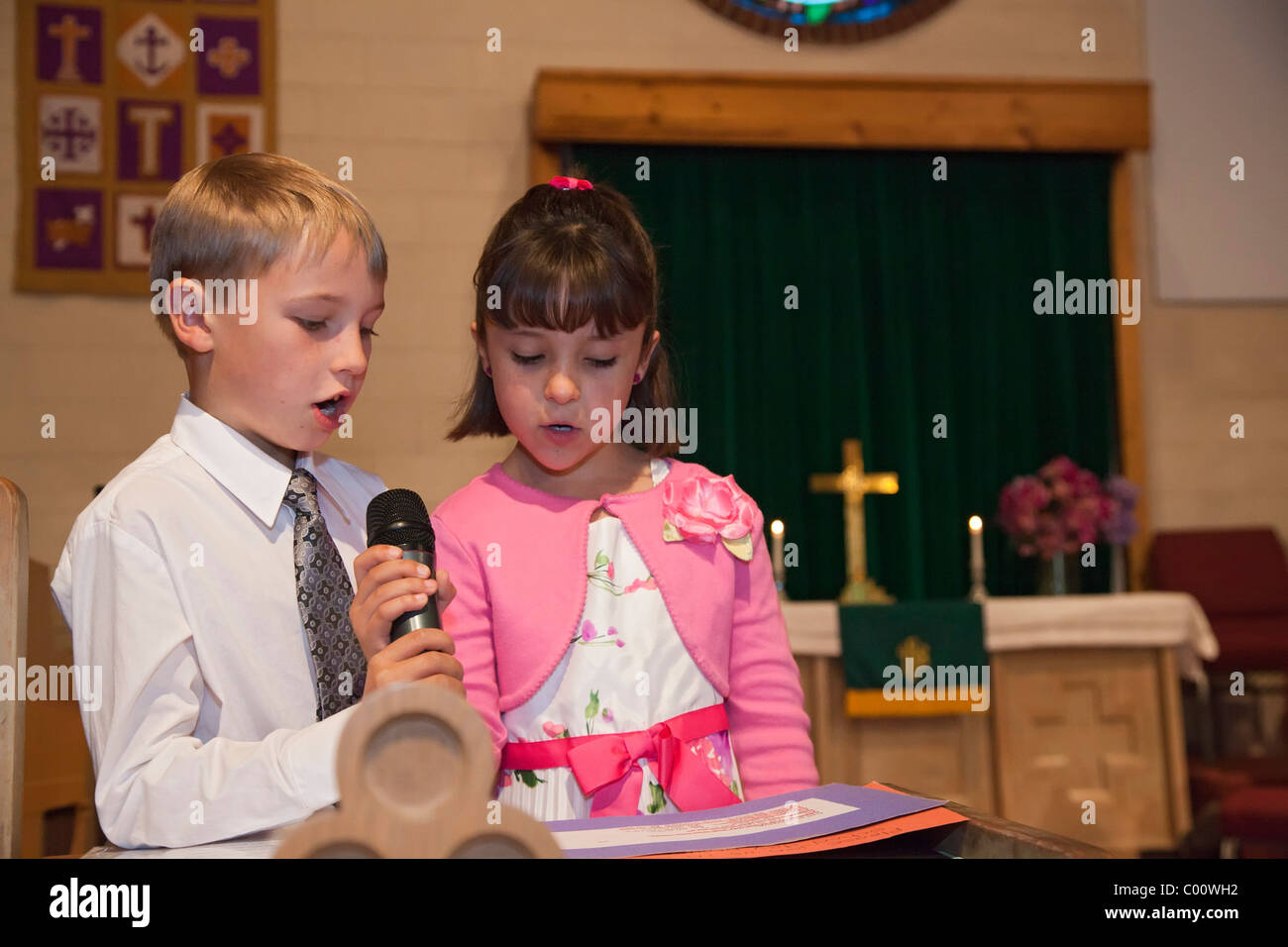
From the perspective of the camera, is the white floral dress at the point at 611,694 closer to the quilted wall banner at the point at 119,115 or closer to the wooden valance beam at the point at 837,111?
the wooden valance beam at the point at 837,111

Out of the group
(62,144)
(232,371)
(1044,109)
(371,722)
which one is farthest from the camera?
(1044,109)

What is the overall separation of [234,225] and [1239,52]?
5.24m

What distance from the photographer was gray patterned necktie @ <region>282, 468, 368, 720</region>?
42.1 inches

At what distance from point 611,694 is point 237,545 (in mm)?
428

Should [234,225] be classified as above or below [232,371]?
above

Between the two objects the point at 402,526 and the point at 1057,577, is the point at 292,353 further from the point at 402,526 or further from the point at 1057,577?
the point at 1057,577

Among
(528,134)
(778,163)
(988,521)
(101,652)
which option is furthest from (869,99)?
(101,652)

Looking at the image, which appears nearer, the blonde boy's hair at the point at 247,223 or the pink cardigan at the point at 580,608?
the blonde boy's hair at the point at 247,223

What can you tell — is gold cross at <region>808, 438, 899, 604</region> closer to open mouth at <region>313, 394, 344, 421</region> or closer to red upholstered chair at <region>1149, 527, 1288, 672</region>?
red upholstered chair at <region>1149, 527, 1288, 672</region>

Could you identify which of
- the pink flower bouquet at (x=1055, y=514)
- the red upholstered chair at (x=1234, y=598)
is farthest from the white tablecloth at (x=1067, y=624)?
the pink flower bouquet at (x=1055, y=514)

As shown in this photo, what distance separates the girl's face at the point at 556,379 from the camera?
129cm

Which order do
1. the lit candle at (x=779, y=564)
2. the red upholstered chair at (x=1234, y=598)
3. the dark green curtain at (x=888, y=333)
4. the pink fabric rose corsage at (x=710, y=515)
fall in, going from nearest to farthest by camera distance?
the pink fabric rose corsage at (x=710, y=515)
the red upholstered chair at (x=1234, y=598)
the lit candle at (x=779, y=564)
the dark green curtain at (x=888, y=333)
